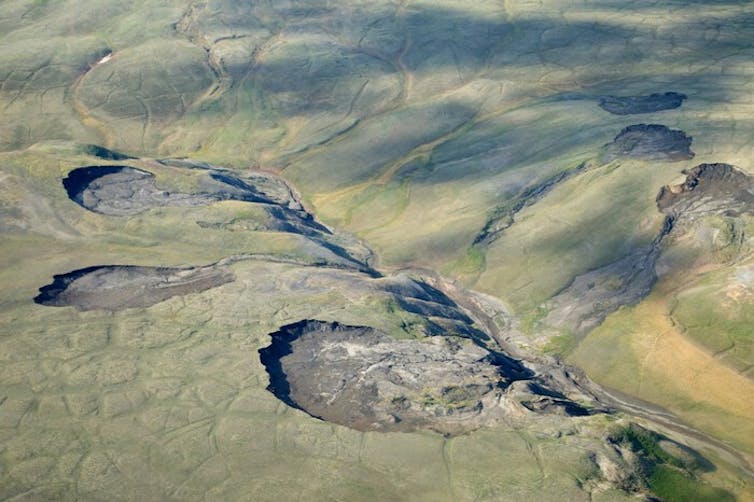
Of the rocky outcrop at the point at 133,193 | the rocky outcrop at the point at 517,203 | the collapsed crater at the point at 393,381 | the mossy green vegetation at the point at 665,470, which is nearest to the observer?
the mossy green vegetation at the point at 665,470

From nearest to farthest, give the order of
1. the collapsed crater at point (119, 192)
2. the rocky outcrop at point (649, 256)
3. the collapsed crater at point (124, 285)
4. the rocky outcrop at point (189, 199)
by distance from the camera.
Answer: the collapsed crater at point (124, 285)
the rocky outcrop at point (649, 256)
the collapsed crater at point (119, 192)
the rocky outcrop at point (189, 199)

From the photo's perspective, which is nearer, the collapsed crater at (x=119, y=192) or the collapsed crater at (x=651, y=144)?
the collapsed crater at (x=119, y=192)

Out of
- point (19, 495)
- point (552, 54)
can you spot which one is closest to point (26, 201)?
point (19, 495)

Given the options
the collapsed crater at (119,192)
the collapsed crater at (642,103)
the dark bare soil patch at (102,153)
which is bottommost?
the dark bare soil patch at (102,153)

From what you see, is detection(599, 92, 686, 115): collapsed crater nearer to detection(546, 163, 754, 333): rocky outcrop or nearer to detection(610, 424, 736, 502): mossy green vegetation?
detection(546, 163, 754, 333): rocky outcrop

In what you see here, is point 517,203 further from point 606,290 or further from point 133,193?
point 133,193

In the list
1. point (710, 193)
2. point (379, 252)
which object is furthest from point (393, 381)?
point (710, 193)

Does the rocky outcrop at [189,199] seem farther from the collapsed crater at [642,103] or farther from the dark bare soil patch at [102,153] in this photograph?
the collapsed crater at [642,103]

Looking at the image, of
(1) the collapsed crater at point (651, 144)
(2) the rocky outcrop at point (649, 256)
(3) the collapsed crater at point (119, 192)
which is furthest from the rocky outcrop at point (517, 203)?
(3) the collapsed crater at point (119, 192)

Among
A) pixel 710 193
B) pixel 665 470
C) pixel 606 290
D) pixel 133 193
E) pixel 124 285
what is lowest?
pixel 606 290
